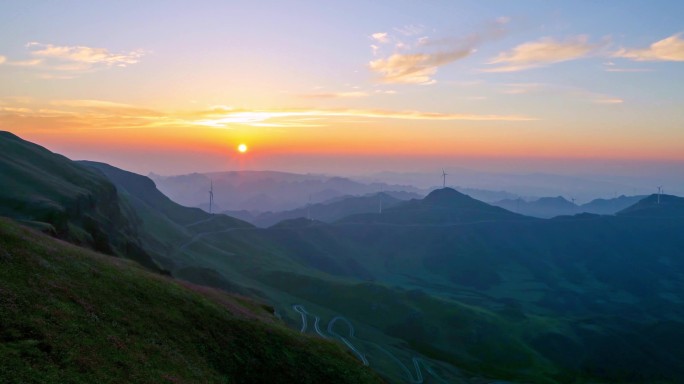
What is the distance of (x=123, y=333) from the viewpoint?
42094mm

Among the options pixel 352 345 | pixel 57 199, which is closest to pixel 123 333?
pixel 57 199

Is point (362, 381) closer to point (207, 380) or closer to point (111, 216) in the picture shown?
→ point (207, 380)

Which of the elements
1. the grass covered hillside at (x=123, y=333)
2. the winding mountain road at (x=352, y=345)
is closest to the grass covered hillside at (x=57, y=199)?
the grass covered hillside at (x=123, y=333)

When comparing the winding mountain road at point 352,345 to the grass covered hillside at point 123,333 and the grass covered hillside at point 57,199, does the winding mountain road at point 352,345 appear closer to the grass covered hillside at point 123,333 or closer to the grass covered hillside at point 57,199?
the grass covered hillside at point 123,333

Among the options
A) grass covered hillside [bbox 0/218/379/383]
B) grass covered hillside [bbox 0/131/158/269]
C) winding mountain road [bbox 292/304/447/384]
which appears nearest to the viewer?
grass covered hillside [bbox 0/218/379/383]

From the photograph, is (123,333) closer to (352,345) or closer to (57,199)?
(57,199)

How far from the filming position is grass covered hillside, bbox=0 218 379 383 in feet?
110

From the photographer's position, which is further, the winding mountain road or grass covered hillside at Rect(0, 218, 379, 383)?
the winding mountain road

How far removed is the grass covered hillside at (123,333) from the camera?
110 feet

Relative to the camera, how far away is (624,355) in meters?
168

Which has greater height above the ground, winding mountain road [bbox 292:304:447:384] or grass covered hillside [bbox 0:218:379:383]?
grass covered hillside [bbox 0:218:379:383]

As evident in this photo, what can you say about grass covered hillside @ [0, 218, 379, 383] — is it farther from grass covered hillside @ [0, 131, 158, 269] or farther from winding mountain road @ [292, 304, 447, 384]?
winding mountain road @ [292, 304, 447, 384]

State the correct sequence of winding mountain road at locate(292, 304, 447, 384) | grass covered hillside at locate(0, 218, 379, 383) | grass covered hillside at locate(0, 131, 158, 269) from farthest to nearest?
winding mountain road at locate(292, 304, 447, 384)
grass covered hillside at locate(0, 131, 158, 269)
grass covered hillside at locate(0, 218, 379, 383)

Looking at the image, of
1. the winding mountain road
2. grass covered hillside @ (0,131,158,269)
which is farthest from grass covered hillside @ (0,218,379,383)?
the winding mountain road
